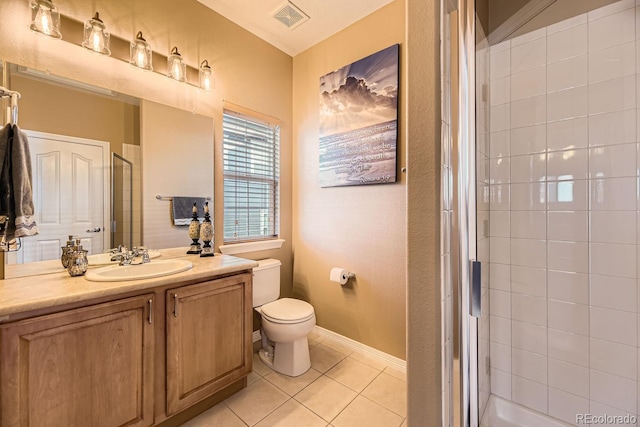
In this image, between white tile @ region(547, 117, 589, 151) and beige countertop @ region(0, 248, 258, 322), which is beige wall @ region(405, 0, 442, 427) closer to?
white tile @ region(547, 117, 589, 151)

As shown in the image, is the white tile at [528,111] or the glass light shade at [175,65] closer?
the white tile at [528,111]

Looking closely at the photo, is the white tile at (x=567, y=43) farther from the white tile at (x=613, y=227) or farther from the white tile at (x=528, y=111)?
the white tile at (x=613, y=227)

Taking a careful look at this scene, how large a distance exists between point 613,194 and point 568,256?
1.15 ft

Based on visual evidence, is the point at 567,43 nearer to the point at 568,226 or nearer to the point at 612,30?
the point at 612,30

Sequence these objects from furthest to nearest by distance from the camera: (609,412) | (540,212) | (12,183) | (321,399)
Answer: (321,399) < (540,212) < (609,412) < (12,183)

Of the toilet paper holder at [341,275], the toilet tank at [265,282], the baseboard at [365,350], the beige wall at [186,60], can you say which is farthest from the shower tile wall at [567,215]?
the beige wall at [186,60]

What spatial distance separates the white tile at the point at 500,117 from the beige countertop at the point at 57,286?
5.75 feet

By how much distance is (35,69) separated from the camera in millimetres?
1332

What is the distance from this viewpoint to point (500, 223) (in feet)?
5.00

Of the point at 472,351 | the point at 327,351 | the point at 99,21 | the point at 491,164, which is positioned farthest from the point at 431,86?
the point at 327,351

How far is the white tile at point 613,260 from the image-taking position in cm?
119

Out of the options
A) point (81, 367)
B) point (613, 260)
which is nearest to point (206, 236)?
point (81, 367)

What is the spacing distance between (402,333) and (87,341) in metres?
1.88

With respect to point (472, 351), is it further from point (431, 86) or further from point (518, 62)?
point (518, 62)
